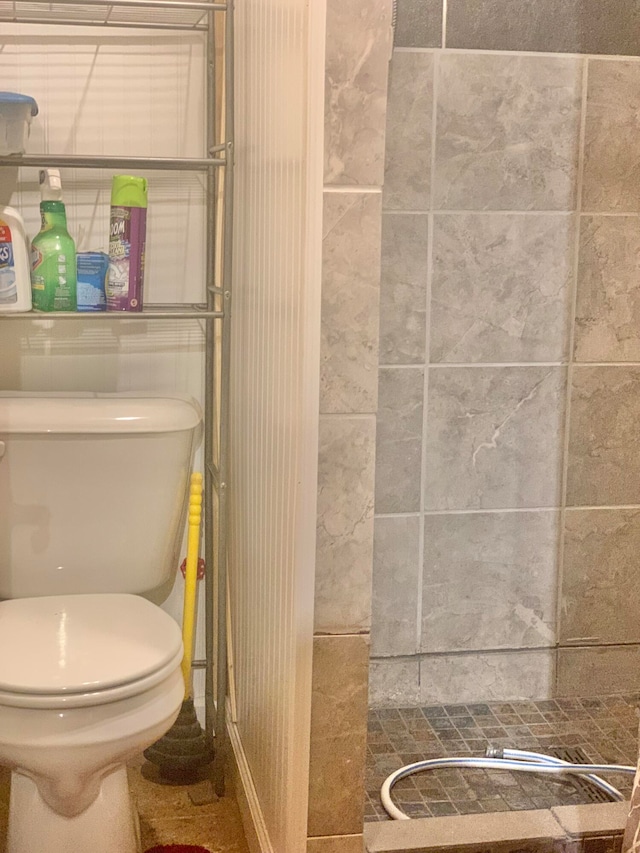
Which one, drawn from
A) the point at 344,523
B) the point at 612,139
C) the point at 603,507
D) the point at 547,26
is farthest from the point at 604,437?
the point at 344,523

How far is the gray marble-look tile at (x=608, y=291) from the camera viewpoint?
7.01ft

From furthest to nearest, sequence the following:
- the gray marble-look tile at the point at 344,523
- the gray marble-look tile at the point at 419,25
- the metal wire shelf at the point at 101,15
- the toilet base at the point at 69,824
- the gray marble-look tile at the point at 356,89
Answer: the gray marble-look tile at the point at 419,25 < the metal wire shelf at the point at 101,15 < the toilet base at the point at 69,824 < the gray marble-look tile at the point at 344,523 < the gray marble-look tile at the point at 356,89

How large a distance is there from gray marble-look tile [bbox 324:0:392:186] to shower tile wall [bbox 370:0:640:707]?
80 centimetres

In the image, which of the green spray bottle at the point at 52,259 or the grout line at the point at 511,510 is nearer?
the green spray bottle at the point at 52,259

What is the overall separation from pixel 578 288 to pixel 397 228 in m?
0.44

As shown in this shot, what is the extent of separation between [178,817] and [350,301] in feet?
3.78

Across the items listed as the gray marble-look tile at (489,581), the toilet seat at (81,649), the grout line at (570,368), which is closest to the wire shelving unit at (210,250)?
the toilet seat at (81,649)

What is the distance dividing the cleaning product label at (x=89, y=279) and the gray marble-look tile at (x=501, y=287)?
724 millimetres

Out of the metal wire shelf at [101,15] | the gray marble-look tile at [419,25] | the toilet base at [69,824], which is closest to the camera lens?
the toilet base at [69,824]

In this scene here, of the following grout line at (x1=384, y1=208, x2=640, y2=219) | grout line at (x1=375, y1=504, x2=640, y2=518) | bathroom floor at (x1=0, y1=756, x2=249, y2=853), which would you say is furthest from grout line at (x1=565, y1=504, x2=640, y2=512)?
bathroom floor at (x1=0, y1=756, x2=249, y2=853)

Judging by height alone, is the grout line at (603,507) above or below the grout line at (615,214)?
below

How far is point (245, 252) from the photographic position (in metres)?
1.76

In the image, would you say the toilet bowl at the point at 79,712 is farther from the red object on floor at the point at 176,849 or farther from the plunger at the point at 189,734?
the plunger at the point at 189,734

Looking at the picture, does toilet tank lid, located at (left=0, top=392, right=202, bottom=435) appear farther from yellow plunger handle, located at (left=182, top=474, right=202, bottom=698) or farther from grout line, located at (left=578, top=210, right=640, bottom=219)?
grout line, located at (left=578, top=210, right=640, bottom=219)
